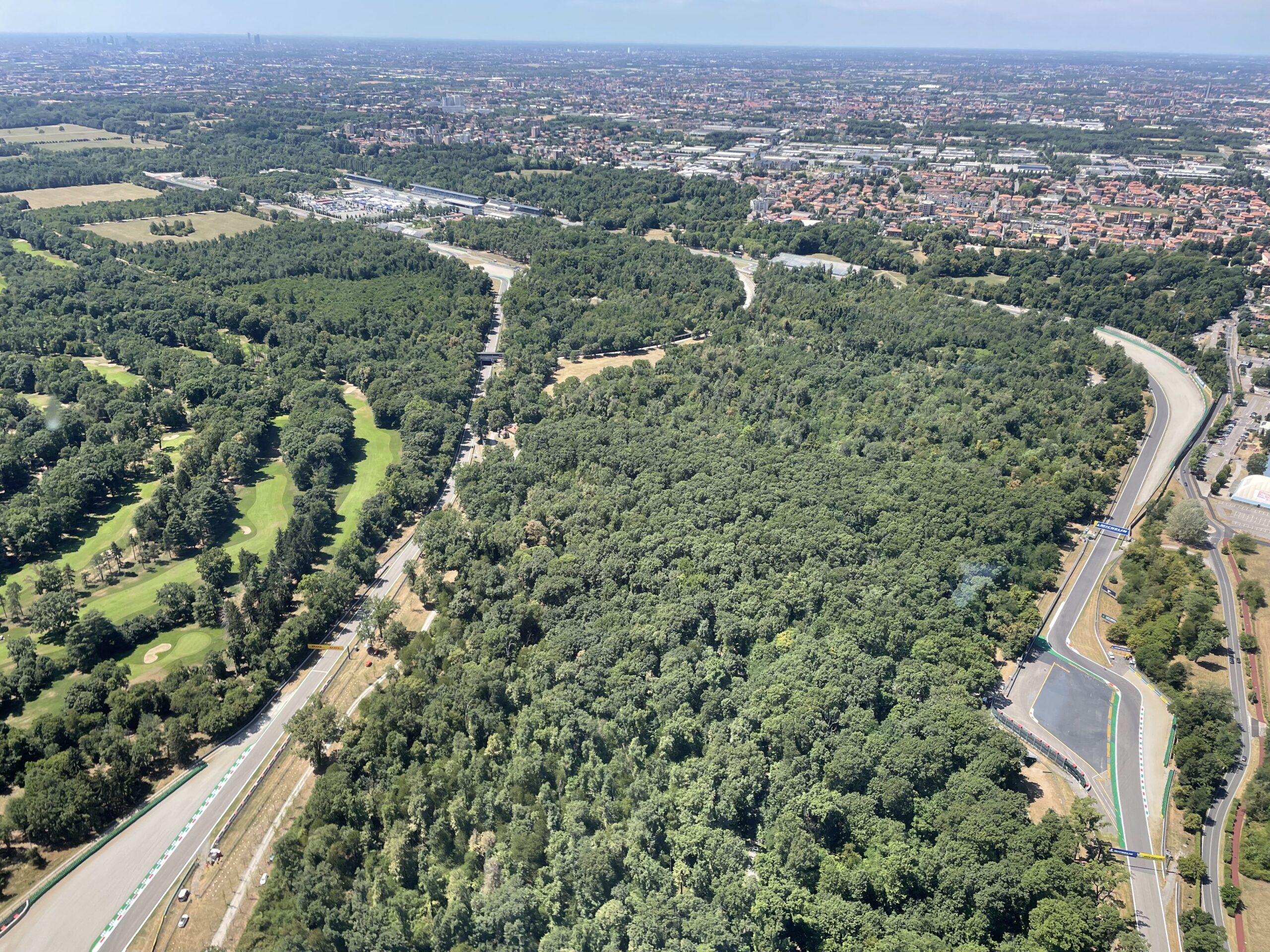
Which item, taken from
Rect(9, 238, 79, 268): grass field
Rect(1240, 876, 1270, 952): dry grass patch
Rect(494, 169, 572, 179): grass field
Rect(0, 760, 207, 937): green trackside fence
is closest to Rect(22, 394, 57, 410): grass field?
Rect(9, 238, 79, 268): grass field

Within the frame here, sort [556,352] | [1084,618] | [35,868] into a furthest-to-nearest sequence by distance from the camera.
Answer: [556,352], [1084,618], [35,868]

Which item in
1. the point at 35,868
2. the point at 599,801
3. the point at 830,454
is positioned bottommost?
the point at 35,868

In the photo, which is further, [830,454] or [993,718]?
[830,454]

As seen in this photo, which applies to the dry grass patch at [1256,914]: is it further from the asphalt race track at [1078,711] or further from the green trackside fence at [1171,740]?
the asphalt race track at [1078,711]

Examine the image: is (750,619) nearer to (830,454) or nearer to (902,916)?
(902,916)

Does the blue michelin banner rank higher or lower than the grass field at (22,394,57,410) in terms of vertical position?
lower

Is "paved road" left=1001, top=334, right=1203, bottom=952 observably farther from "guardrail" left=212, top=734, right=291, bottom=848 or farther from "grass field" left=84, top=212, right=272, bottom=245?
"grass field" left=84, top=212, right=272, bottom=245

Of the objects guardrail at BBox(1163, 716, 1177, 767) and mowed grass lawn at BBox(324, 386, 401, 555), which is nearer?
guardrail at BBox(1163, 716, 1177, 767)

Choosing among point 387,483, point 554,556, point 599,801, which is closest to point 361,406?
point 387,483
